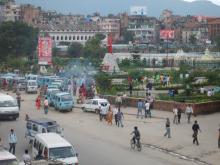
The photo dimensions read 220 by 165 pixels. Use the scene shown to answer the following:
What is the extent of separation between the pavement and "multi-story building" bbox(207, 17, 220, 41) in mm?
128383

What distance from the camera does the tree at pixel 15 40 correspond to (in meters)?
81.2

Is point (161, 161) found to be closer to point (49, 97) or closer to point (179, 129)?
point (179, 129)

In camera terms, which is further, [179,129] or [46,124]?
[179,129]

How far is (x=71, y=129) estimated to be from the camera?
27.2m

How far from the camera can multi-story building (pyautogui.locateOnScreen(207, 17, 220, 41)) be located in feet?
513

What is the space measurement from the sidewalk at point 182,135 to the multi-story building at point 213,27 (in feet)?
423

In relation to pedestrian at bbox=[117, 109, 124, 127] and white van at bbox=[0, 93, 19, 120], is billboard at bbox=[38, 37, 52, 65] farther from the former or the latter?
pedestrian at bbox=[117, 109, 124, 127]

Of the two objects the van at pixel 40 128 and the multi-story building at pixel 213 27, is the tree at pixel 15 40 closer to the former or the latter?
the van at pixel 40 128

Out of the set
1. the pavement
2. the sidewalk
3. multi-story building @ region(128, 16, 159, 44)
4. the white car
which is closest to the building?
multi-story building @ region(128, 16, 159, 44)

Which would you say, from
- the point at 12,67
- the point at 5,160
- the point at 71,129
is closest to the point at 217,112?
the point at 71,129

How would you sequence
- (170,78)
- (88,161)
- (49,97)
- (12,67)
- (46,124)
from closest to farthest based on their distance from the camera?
(88,161) → (46,124) → (49,97) → (170,78) → (12,67)

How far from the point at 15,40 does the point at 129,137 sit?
60680 mm

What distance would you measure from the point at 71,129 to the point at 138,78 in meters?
25.1

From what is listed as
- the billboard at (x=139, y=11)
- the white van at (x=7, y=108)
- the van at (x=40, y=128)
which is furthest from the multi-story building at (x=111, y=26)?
the van at (x=40, y=128)
